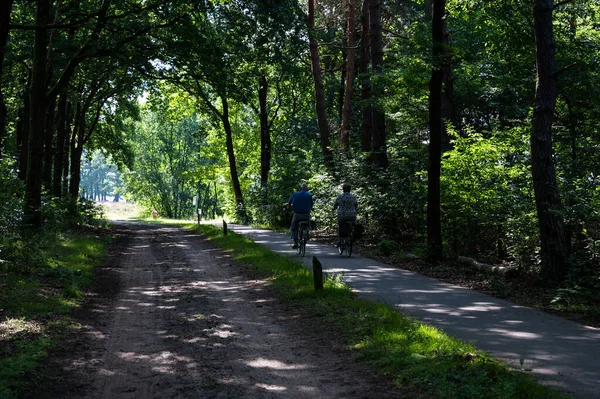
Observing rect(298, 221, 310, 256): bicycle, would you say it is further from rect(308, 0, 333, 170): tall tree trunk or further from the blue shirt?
rect(308, 0, 333, 170): tall tree trunk

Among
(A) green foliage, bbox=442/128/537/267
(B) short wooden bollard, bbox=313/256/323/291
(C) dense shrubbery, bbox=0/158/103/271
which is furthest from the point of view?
(A) green foliage, bbox=442/128/537/267

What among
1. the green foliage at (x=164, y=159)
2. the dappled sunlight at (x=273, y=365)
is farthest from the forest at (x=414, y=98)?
the green foliage at (x=164, y=159)

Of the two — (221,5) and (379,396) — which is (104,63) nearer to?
(221,5)

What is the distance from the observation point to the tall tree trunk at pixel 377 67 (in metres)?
19.6

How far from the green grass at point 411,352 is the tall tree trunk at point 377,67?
32.6ft

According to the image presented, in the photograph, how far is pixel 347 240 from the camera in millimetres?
15969

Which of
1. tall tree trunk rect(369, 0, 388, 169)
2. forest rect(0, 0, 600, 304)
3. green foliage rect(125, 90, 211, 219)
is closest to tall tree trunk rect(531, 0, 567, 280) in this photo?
forest rect(0, 0, 600, 304)

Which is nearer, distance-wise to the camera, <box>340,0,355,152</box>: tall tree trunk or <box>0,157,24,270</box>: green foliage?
<box>0,157,24,270</box>: green foliage

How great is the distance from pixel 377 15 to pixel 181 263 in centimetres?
1142

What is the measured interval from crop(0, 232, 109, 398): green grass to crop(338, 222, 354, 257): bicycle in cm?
711

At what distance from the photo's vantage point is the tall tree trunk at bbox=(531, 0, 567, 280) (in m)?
10.4

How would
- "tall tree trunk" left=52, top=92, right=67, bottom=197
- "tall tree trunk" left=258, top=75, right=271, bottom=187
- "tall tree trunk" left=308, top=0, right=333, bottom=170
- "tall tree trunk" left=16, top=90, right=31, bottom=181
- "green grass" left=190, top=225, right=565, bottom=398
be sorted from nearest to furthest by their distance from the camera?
"green grass" left=190, top=225, right=565, bottom=398 < "tall tree trunk" left=16, top=90, right=31, bottom=181 < "tall tree trunk" left=308, top=0, right=333, bottom=170 < "tall tree trunk" left=52, top=92, right=67, bottom=197 < "tall tree trunk" left=258, top=75, right=271, bottom=187

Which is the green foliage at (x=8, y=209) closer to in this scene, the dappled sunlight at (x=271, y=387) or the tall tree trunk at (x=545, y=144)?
the dappled sunlight at (x=271, y=387)

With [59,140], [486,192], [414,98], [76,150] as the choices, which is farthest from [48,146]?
[486,192]
